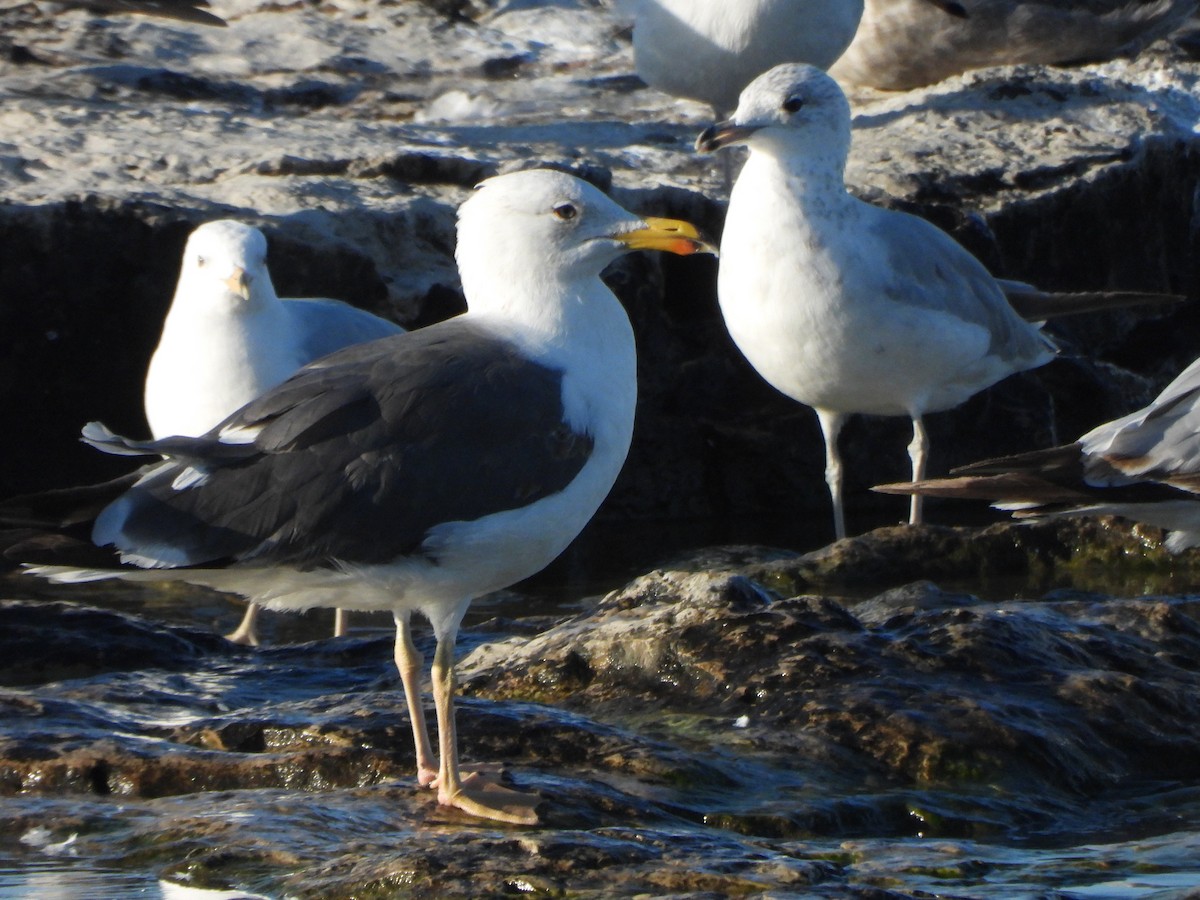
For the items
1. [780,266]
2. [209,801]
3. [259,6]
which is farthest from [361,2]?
[209,801]

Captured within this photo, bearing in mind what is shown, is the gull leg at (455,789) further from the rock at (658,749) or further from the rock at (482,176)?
the rock at (482,176)

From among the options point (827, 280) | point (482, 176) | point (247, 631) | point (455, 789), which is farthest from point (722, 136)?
point (455, 789)

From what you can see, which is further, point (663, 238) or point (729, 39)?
point (729, 39)

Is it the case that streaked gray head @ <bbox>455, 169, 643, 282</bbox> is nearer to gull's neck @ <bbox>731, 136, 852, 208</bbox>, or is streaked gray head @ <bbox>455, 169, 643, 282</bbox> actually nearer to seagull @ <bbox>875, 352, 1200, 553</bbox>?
seagull @ <bbox>875, 352, 1200, 553</bbox>

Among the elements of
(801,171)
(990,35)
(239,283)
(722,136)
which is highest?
(990,35)

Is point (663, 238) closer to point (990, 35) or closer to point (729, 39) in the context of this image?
A: point (729, 39)

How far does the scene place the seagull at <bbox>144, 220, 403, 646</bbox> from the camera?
654cm

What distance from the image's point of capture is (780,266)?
7.65 meters

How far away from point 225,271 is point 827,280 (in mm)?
2407

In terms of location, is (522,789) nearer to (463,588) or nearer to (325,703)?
(463,588)

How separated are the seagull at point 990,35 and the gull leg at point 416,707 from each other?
853 cm

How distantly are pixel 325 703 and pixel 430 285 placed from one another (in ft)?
13.7

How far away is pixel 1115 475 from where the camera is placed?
5.21m

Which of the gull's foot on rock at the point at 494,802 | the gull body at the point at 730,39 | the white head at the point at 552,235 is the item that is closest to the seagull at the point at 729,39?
the gull body at the point at 730,39
